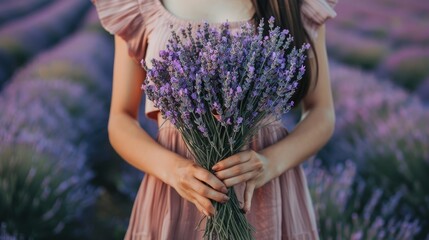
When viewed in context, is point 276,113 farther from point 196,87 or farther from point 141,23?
point 141,23

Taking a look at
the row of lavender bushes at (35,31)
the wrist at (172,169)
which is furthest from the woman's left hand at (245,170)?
the row of lavender bushes at (35,31)

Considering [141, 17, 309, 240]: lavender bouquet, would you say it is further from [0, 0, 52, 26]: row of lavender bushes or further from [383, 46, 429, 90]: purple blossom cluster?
[383, 46, 429, 90]: purple blossom cluster

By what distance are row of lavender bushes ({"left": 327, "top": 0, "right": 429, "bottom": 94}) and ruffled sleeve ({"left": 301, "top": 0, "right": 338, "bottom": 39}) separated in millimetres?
1253

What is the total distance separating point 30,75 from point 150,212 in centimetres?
122

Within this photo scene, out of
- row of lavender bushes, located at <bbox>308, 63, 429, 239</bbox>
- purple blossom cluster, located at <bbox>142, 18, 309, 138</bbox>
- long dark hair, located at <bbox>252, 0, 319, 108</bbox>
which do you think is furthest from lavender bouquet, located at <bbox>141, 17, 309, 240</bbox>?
row of lavender bushes, located at <bbox>308, 63, 429, 239</bbox>

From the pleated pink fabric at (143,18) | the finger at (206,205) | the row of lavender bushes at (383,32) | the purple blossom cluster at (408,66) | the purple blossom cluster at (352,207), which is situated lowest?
the purple blossom cluster at (352,207)

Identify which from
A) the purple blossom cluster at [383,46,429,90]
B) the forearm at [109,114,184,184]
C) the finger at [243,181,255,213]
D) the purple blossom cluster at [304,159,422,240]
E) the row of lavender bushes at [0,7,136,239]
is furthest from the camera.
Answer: the purple blossom cluster at [383,46,429,90]

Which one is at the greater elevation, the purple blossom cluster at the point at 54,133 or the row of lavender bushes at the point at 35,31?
the row of lavender bushes at the point at 35,31

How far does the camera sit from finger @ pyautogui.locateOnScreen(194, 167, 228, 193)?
4.29ft

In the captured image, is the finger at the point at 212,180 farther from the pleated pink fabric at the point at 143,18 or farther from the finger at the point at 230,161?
the pleated pink fabric at the point at 143,18

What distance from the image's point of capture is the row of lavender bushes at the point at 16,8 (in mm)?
2555

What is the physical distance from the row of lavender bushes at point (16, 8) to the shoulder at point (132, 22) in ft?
3.34

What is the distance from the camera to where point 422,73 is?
9.41ft

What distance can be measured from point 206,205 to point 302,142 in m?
0.35
